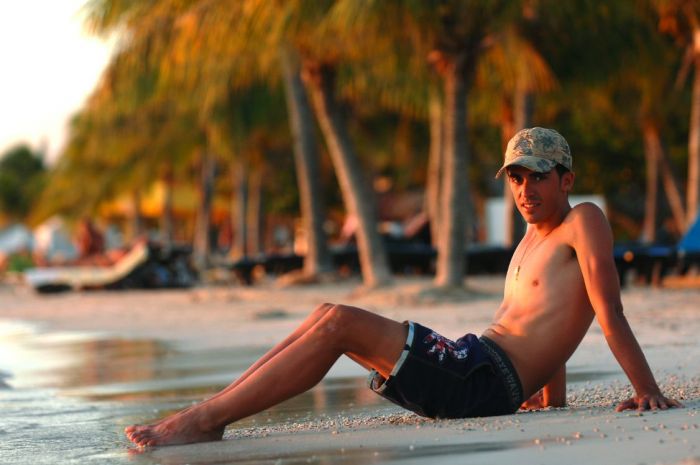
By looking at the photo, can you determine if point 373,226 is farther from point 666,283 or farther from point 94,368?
point 94,368

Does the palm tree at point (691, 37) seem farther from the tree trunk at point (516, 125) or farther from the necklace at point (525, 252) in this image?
the necklace at point (525, 252)

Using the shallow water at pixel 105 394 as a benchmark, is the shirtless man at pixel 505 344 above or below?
above

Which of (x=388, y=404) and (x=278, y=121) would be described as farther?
(x=278, y=121)

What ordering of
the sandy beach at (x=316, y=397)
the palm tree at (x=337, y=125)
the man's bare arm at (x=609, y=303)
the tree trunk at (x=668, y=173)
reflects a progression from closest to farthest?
the sandy beach at (x=316, y=397)
the man's bare arm at (x=609, y=303)
the palm tree at (x=337, y=125)
the tree trunk at (x=668, y=173)

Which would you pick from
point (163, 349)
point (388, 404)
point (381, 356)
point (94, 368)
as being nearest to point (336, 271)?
point (163, 349)

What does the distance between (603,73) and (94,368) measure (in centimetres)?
1255

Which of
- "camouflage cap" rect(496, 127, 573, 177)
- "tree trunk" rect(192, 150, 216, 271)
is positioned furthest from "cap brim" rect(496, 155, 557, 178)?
"tree trunk" rect(192, 150, 216, 271)

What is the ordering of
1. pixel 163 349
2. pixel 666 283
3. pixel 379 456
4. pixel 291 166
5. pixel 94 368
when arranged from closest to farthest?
pixel 379 456 < pixel 94 368 < pixel 163 349 < pixel 666 283 < pixel 291 166

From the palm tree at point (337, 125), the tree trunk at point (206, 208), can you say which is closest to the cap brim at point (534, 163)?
the palm tree at point (337, 125)

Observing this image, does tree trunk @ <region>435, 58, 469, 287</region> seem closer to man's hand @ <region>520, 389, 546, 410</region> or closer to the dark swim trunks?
man's hand @ <region>520, 389, 546, 410</region>

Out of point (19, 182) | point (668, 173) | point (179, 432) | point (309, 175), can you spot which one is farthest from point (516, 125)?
point (19, 182)

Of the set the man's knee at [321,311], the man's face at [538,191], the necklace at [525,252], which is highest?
the man's face at [538,191]

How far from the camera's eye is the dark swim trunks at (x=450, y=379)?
15.5 ft

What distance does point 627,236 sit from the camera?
1564 inches
